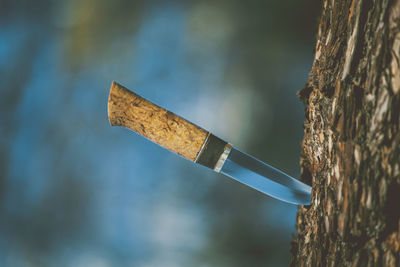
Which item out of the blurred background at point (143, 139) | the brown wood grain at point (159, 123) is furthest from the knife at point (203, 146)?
the blurred background at point (143, 139)

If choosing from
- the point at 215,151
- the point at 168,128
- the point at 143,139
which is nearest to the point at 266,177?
the point at 215,151

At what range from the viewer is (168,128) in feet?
2.04

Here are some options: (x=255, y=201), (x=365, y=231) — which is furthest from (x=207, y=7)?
(x=365, y=231)

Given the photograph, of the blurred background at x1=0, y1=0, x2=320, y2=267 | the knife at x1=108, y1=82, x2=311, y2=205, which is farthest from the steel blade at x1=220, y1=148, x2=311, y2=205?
the blurred background at x1=0, y1=0, x2=320, y2=267

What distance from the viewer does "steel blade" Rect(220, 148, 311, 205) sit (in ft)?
2.02

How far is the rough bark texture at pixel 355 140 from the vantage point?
1.24 ft

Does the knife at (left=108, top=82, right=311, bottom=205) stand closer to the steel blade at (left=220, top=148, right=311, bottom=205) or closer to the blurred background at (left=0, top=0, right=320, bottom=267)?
the steel blade at (left=220, top=148, right=311, bottom=205)

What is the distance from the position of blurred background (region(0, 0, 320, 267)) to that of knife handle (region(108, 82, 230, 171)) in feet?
1.19

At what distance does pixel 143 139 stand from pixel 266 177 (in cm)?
59

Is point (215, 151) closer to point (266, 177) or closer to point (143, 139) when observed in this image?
point (266, 177)

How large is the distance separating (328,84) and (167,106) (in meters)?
0.61

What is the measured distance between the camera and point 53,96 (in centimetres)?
116

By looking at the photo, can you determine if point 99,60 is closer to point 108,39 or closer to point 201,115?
point 108,39

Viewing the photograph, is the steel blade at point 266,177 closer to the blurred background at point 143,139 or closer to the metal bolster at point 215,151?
the metal bolster at point 215,151
